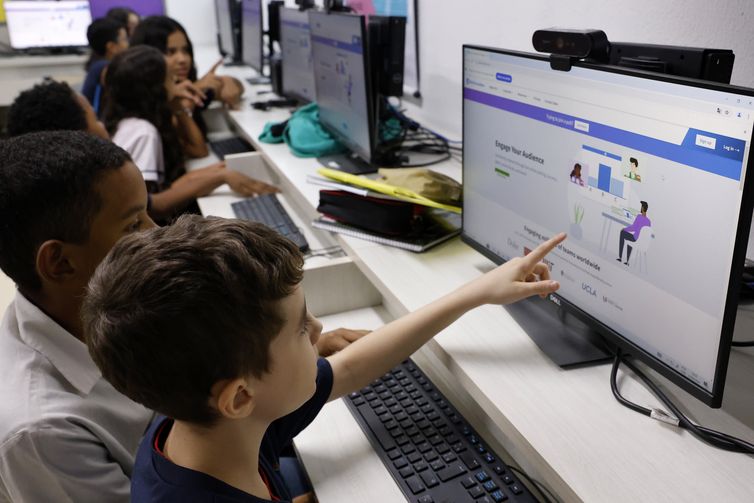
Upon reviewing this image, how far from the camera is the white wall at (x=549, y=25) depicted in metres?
1.05

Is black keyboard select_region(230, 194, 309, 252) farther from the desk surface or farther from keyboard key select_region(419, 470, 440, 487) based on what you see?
keyboard key select_region(419, 470, 440, 487)

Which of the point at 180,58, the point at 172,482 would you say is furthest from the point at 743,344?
the point at 180,58

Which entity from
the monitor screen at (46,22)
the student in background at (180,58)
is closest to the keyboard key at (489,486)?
the student in background at (180,58)

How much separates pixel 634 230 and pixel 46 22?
16.0ft

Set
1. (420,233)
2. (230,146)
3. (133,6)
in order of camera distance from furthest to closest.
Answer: (133,6)
(230,146)
(420,233)

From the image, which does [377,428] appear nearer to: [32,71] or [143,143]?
[143,143]

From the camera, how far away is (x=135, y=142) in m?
2.13

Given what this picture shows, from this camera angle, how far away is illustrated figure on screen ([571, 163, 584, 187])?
0.86 m

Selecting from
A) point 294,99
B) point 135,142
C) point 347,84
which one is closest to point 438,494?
point 347,84

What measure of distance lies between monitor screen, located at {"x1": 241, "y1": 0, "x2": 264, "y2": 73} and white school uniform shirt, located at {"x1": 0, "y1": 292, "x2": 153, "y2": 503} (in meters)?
2.31

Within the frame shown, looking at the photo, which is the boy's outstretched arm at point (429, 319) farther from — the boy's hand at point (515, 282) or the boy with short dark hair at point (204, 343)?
the boy with short dark hair at point (204, 343)

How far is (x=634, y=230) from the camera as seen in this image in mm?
788

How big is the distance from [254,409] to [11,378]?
13.4 inches

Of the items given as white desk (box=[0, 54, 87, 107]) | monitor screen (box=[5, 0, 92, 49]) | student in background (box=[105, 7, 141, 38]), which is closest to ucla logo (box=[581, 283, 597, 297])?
student in background (box=[105, 7, 141, 38])
